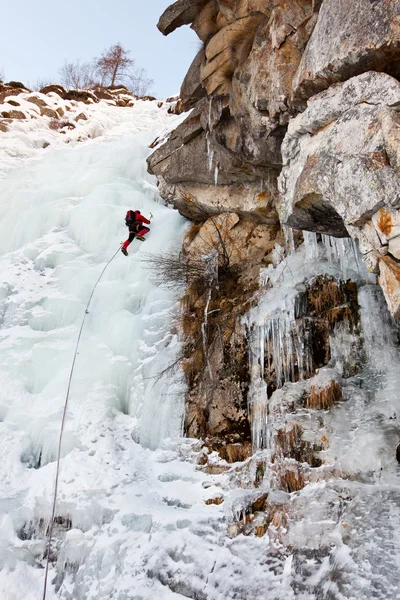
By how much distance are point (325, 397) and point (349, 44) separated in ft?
12.8

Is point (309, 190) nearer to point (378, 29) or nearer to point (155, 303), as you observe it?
point (378, 29)

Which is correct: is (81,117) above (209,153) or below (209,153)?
above

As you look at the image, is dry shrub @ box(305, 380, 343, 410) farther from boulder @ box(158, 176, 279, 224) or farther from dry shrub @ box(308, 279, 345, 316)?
boulder @ box(158, 176, 279, 224)

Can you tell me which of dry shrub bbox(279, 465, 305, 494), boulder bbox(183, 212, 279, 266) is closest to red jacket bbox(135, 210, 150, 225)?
boulder bbox(183, 212, 279, 266)

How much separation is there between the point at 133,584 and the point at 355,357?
12.1 ft

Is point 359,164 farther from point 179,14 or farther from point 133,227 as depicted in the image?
point 133,227

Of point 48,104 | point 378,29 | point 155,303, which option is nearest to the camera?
point 378,29

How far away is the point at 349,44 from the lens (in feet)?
13.6

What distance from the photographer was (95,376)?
693 cm

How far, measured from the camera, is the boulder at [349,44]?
389 cm

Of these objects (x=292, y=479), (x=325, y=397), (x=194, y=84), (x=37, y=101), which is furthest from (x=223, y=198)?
(x=37, y=101)

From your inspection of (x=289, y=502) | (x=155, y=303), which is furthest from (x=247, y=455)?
(x=155, y=303)

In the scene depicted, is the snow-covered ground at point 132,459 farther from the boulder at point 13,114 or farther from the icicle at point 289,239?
the boulder at point 13,114

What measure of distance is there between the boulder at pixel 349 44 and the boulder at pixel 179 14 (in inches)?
105
